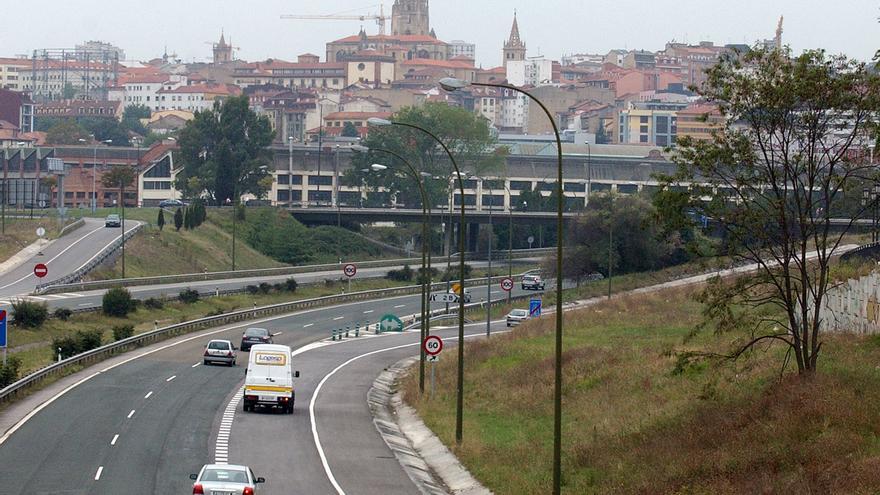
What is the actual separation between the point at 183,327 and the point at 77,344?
1299 centimetres

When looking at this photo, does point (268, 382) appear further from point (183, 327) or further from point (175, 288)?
point (175, 288)

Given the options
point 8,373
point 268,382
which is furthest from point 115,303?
point 268,382

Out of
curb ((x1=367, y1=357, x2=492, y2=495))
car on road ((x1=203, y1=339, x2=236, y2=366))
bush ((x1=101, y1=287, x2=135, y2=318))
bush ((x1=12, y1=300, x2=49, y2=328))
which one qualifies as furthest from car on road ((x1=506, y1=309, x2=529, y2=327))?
curb ((x1=367, y1=357, x2=492, y2=495))

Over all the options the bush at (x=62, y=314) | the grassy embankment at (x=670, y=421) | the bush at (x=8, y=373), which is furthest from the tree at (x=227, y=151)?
the bush at (x=8, y=373)

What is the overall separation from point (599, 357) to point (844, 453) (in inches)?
1031

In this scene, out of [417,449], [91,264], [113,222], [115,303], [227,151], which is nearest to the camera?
[417,449]

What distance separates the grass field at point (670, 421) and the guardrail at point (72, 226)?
211ft

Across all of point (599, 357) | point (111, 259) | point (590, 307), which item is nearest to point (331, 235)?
point (111, 259)

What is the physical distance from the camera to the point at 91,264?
101750mm

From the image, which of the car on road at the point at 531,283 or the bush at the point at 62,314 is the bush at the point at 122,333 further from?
the car on road at the point at 531,283

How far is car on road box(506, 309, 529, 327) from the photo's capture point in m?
88.1

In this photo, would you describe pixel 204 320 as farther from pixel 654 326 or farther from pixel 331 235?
pixel 331 235

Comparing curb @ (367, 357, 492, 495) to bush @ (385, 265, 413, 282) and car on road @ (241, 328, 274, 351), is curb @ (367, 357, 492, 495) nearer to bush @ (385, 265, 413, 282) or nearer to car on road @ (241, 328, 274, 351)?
car on road @ (241, 328, 274, 351)

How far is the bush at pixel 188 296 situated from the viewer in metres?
91.1
